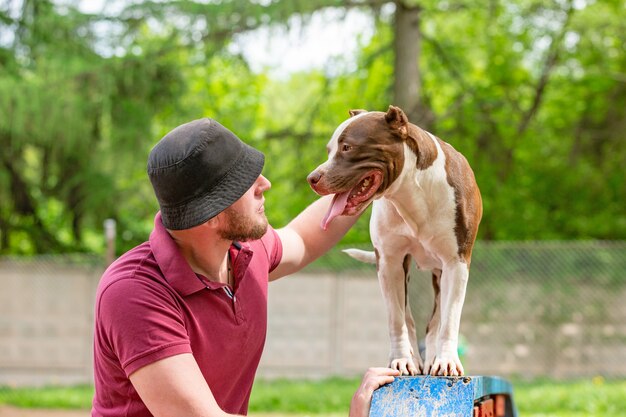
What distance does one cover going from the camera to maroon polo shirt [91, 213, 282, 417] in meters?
2.63

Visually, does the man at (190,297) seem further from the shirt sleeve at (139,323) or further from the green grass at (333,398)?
the green grass at (333,398)

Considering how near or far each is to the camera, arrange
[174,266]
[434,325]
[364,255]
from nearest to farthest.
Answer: [174,266]
[434,325]
[364,255]

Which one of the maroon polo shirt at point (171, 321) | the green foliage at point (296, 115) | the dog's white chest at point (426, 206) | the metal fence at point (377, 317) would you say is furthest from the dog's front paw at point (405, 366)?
the metal fence at point (377, 317)

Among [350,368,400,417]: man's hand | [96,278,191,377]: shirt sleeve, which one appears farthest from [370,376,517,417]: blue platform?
[96,278,191,377]: shirt sleeve

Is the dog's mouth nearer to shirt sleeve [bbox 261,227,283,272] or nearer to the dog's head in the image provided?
the dog's head

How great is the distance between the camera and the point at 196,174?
106 inches

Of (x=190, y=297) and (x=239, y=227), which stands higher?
(x=239, y=227)

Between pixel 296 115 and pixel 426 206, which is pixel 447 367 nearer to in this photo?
pixel 426 206

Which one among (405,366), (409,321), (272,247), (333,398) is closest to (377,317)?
(333,398)

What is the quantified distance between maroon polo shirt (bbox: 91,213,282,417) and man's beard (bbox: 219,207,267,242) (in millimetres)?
174

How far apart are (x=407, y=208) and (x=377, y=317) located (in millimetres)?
9653

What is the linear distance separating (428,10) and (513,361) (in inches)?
202

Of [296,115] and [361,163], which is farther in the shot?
[296,115]

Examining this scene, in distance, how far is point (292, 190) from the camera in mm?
13711
